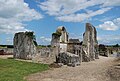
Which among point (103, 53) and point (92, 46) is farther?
point (103, 53)

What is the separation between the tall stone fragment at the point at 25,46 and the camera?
27.8m

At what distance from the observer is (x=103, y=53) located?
4831 cm

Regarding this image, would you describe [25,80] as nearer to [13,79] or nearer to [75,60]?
[13,79]

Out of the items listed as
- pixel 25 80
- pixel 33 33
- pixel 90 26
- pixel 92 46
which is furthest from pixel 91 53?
pixel 25 80

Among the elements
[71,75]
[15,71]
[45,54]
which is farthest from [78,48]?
[15,71]

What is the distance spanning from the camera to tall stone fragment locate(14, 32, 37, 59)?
27834 mm

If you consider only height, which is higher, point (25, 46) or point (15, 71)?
point (25, 46)

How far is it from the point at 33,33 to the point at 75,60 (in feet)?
22.7

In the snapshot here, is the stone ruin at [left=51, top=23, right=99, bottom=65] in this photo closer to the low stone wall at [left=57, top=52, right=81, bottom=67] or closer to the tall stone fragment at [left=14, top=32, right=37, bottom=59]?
the low stone wall at [left=57, top=52, right=81, bottom=67]

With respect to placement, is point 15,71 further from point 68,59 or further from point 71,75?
point 68,59

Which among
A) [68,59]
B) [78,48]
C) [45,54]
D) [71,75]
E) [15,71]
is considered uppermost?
[78,48]

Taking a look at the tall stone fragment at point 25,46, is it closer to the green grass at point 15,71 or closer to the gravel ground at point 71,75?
the green grass at point 15,71

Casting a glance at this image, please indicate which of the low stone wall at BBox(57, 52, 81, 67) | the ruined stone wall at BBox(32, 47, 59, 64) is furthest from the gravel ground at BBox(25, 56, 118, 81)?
the ruined stone wall at BBox(32, 47, 59, 64)

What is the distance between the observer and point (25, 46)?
92.4 feet
